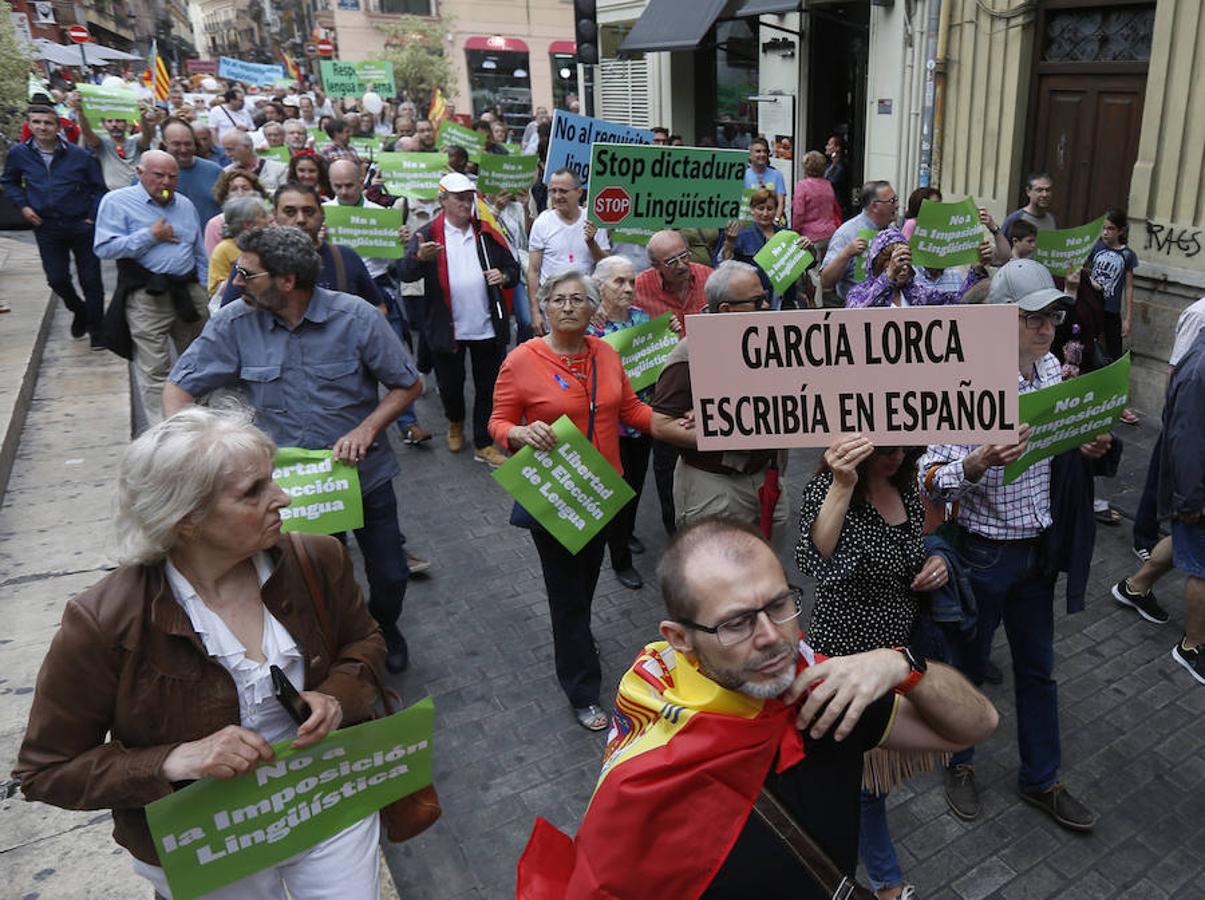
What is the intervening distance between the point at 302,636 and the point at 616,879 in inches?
44.4

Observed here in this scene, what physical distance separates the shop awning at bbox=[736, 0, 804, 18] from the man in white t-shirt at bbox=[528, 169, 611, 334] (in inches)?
258

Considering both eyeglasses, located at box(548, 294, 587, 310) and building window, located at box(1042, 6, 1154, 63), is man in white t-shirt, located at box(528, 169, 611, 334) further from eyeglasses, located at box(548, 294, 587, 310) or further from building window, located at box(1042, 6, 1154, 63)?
building window, located at box(1042, 6, 1154, 63)

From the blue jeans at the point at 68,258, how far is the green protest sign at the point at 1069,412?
30.2 ft

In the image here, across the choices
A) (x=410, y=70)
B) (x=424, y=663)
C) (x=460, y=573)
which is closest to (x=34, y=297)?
(x=460, y=573)

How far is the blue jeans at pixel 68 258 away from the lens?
30.9ft

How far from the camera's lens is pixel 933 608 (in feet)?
9.96

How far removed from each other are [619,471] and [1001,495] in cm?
169

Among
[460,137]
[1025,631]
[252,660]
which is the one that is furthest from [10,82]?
[1025,631]

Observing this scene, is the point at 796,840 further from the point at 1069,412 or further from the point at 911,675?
the point at 1069,412

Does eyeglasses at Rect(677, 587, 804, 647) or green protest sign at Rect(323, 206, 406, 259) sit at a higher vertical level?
green protest sign at Rect(323, 206, 406, 259)

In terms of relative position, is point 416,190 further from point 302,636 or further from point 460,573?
point 302,636

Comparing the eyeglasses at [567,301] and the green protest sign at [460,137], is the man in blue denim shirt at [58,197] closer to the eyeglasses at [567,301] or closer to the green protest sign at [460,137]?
the green protest sign at [460,137]

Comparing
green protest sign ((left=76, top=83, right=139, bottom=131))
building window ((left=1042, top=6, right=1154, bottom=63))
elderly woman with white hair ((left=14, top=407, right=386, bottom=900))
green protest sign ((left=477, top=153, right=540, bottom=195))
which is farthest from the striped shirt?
green protest sign ((left=76, top=83, right=139, bottom=131))

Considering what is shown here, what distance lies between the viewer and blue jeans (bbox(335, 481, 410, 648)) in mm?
4277
